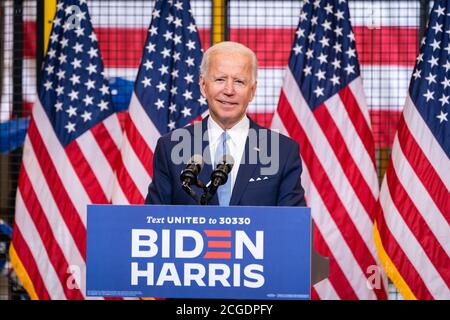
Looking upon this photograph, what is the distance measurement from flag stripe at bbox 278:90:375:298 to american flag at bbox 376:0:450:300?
0.22m

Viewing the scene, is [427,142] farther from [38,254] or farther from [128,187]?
[38,254]

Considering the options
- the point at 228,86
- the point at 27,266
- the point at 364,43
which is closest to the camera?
the point at 228,86

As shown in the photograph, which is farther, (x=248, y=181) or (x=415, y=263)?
(x=415, y=263)

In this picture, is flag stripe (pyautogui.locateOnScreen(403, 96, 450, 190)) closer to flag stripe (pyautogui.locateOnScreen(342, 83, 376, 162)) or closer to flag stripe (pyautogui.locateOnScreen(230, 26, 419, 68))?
flag stripe (pyautogui.locateOnScreen(342, 83, 376, 162))

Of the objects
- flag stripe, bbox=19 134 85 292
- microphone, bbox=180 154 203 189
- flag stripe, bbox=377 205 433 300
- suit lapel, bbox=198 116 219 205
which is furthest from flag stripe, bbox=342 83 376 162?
microphone, bbox=180 154 203 189

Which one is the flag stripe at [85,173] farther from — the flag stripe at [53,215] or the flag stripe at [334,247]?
the flag stripe at [334,247]

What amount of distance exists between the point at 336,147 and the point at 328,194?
0.29m

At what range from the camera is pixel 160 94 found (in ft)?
17.9

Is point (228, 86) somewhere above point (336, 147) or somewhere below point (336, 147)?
above

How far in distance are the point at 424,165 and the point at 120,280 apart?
2781mm

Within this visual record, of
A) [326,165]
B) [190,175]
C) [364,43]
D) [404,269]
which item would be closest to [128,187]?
[326,165]
